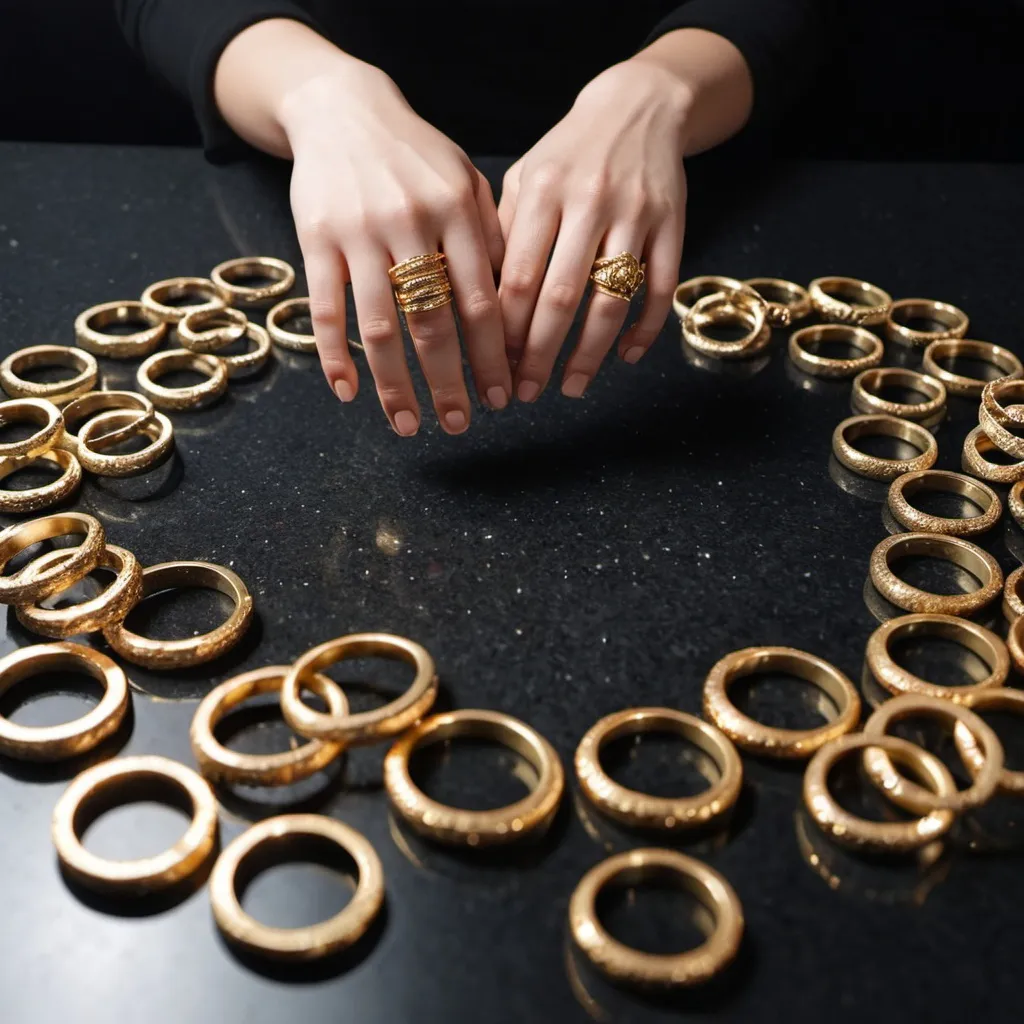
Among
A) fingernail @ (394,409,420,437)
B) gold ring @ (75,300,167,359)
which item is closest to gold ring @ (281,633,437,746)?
fingernail @ (394,409,420,437)

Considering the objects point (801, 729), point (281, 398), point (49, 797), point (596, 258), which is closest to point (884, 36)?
point (596, 258)

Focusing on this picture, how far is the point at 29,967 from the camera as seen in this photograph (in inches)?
24.6

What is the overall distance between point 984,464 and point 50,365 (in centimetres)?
101

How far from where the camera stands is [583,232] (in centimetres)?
104

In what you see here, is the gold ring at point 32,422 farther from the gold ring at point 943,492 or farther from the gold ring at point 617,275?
the gold ring at point 943,492

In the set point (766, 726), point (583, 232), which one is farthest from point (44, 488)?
point (766, 726)

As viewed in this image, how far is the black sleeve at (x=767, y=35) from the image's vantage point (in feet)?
4.83

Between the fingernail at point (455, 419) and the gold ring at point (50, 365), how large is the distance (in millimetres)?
416

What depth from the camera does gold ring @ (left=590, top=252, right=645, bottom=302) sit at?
3.46 ft

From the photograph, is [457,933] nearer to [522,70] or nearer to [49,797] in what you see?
[49,797]

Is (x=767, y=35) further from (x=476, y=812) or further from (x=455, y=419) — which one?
(x=476, y=812)

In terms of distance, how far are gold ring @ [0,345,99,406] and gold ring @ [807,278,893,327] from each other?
2.85 feet

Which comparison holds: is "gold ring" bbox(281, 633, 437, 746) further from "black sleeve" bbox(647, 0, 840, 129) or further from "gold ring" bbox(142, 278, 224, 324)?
"black sleeve" bbox(647, 0, 840, 129)

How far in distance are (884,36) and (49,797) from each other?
2020 millimetres
